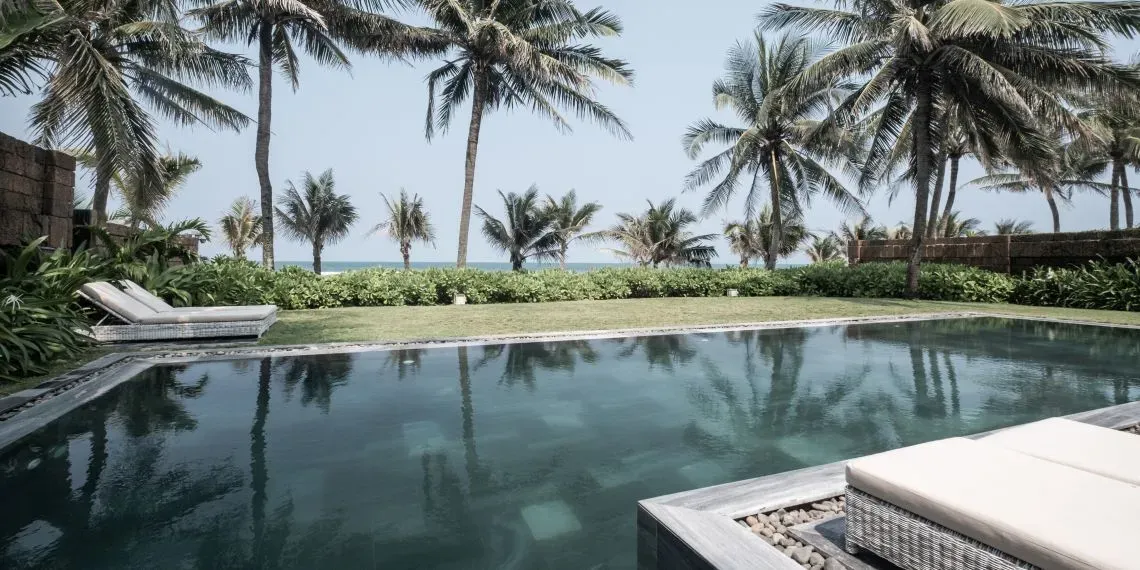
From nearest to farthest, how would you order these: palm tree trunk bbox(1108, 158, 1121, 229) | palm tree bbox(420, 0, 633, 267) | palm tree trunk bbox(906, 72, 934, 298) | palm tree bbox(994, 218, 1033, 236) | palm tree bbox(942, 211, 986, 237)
A: palm tree trunk bbox(906, 72, 934, 298) < palm tree bbox(420, 0, 633, 267) < palm tree trunk bbox(1108, 158, 1121, 229) < palm tree bbox(942, 211, 986, 237) < palm tree bbox(994, 218, 1033, 236)

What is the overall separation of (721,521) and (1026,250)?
16404mm

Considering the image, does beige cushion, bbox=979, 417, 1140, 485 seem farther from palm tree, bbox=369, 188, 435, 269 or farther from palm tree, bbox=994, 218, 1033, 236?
palm tree, bbox=994, 218, 1033, 236

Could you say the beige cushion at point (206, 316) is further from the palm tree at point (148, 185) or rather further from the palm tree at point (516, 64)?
the palm tree at point (516, 64)

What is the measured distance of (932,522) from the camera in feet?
4.95

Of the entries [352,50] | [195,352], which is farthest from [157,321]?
[352,50]

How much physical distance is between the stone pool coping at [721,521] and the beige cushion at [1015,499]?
1.34ft

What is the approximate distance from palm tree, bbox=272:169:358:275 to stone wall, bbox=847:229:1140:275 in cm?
2433

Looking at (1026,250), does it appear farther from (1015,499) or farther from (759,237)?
(1015,499)

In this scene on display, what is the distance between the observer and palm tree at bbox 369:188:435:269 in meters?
29.7

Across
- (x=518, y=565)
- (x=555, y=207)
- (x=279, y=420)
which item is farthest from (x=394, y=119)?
(x=518, y=565)

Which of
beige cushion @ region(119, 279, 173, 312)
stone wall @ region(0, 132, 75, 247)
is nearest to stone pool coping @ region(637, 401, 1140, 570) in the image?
beige cushion @ region(119, 279, 173, 312)

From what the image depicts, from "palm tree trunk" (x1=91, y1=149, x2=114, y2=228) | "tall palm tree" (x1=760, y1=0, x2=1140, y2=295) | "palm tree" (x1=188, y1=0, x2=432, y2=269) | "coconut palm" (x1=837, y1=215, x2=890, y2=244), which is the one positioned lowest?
"palm tree trunk" (x1=91, y1=149, x2=114, y2=228)

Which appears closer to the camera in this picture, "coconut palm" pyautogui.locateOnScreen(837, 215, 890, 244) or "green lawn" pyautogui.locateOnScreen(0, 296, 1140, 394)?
"green lawn" pyautogui.locateOnScreen(0, 296, 1140, 394)

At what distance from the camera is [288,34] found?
13.7 meters
